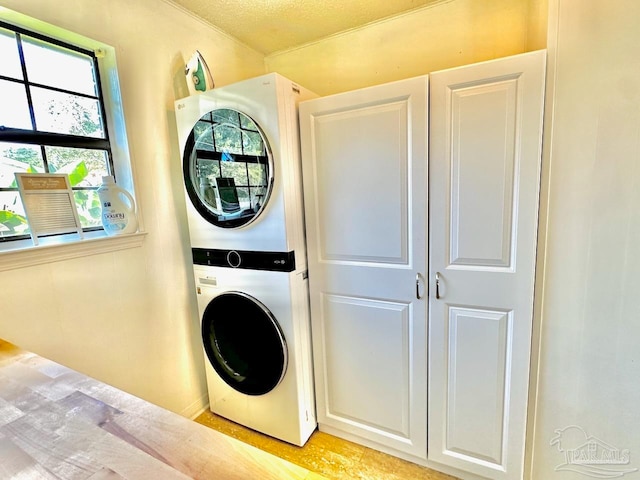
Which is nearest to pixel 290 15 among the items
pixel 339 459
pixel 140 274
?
pixel 140 274

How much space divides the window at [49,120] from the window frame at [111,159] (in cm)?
2

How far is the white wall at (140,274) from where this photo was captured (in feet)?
4.03

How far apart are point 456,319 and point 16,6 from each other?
2.18 m

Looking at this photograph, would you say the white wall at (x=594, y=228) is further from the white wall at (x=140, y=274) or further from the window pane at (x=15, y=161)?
the window pane at (x=15, y=161)

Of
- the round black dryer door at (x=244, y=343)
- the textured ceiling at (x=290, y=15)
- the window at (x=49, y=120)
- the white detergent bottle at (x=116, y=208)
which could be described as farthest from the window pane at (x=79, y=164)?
the textured ceiling at (x=290, y=15)

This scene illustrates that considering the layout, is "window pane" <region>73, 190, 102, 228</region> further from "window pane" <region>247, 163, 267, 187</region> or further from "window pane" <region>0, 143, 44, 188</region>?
"window pane" <region>247, 163, 267, 187</region>

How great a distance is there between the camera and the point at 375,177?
134cm

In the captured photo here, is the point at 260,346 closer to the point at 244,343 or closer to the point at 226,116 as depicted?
the point at 244,343

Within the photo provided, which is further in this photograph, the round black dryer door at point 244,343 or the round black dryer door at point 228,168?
the round black dryer door at point 244,343

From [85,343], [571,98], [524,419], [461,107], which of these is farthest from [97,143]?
[524,419]

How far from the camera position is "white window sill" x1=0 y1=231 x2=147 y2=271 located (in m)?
1.13

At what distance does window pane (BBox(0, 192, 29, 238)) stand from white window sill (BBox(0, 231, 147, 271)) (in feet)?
0.17

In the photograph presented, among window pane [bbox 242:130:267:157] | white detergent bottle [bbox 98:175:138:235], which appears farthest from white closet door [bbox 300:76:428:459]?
white detergent bottle [bbox 98:175:138:235]

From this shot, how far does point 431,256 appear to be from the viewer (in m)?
1.29
